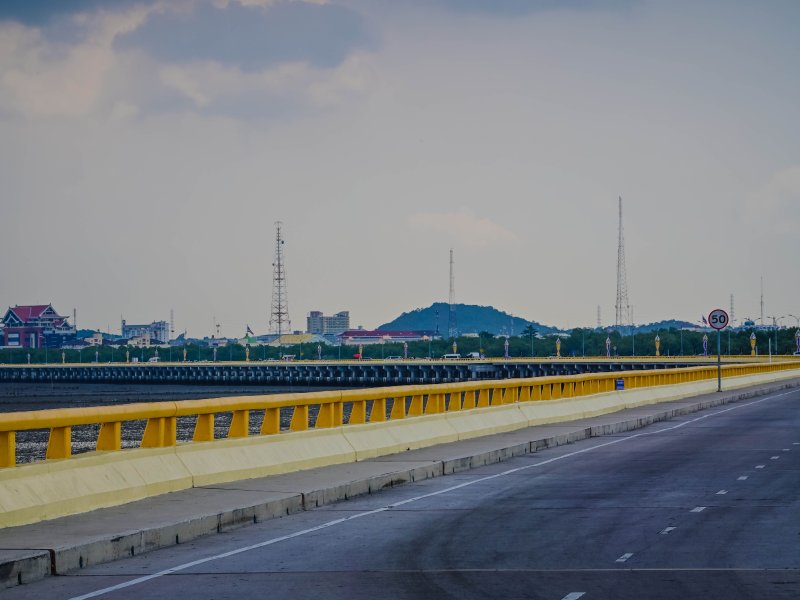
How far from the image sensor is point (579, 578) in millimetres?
9648

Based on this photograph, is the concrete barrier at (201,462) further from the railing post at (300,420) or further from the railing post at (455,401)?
the railing post at (455,401)

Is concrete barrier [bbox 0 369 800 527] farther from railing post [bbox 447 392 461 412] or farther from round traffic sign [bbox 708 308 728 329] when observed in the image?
round traffic sign [bbox 708 308 728 329]

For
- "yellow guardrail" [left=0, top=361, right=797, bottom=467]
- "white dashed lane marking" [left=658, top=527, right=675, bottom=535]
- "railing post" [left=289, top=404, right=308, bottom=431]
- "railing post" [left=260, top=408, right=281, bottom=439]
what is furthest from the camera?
"railing post" [left=289, top=404, right=308, bottom=431]

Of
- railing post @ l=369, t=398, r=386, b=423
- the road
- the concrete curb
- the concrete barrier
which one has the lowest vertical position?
the road

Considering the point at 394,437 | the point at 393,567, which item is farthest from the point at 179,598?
the point at 394,437

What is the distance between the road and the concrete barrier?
64.2 inches

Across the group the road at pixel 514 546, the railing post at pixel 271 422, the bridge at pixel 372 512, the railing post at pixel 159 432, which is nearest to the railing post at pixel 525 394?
the bridge at pixel 372 512

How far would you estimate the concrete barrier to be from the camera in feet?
38.9

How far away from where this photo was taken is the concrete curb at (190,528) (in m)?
9.78

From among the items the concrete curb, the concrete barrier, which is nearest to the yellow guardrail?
the concrete barrier

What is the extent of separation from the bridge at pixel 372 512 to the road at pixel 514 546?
4cm

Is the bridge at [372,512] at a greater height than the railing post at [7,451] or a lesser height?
lesser

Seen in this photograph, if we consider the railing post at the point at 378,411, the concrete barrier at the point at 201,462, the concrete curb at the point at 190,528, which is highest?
the railing post at the point at 378,411

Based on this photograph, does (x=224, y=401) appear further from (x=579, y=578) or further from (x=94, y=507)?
(x=579, y=578)
